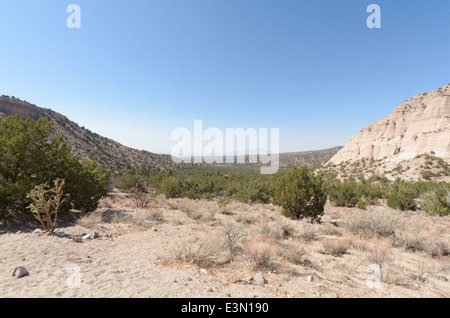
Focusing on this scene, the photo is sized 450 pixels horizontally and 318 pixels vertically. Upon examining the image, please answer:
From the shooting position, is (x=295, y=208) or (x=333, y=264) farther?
(x=295, y=208)

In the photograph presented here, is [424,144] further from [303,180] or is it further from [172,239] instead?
[172,239]

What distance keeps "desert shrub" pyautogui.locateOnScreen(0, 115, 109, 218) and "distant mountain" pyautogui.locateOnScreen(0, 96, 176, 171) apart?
35.1m

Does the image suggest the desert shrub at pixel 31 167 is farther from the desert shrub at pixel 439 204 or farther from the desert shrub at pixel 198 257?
the desert shrub at pixel 439 204

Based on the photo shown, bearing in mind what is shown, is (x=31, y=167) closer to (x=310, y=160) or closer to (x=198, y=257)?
(x=198, y=257)

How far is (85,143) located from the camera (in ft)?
153

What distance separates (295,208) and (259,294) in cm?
782

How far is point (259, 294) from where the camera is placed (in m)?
3.26

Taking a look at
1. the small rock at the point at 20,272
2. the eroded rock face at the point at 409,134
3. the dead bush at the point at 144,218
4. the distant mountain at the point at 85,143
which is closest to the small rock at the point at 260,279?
the small rock at the point at 20,272

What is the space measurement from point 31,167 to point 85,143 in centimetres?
4756

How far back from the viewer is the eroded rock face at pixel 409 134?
36.0 meters

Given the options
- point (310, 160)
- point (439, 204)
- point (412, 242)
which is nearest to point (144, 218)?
point (412, 242)

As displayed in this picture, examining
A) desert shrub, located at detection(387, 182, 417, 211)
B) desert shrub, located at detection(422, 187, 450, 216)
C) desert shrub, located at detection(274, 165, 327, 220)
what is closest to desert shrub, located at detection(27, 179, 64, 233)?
desert shrub, located at detection(274, 165, 327, 220)

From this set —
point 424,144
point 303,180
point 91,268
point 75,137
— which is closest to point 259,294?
point 91,268

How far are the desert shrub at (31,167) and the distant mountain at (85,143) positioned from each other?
35.1 m
